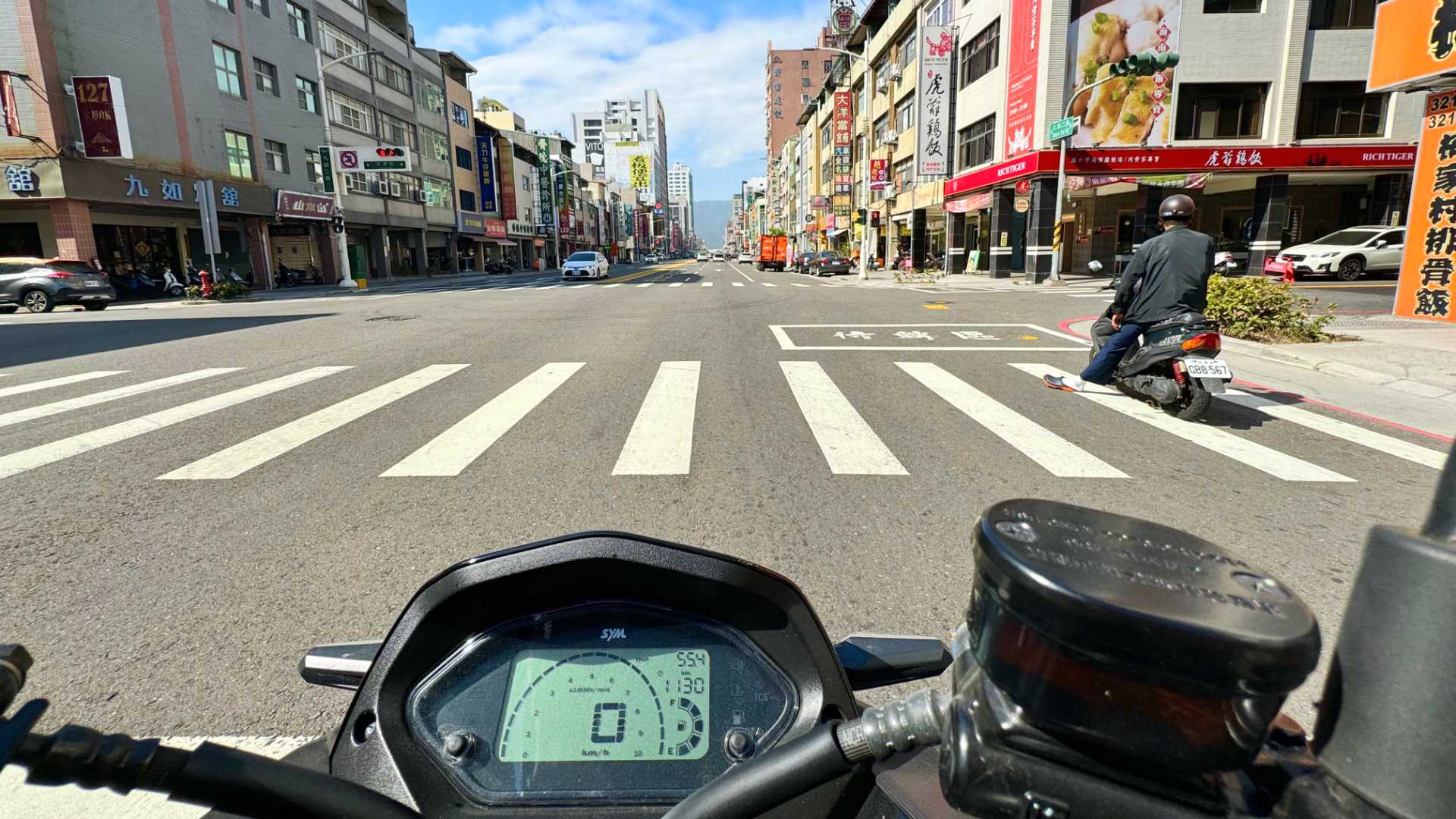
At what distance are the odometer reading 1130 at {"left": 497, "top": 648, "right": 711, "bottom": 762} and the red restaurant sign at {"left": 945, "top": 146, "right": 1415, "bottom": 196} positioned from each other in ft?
98.3

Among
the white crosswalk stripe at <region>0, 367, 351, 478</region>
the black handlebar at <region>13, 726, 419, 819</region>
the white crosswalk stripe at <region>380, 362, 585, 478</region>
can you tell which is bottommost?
the white crosswalk stripe at <region>380, 362, 585, 478</region>

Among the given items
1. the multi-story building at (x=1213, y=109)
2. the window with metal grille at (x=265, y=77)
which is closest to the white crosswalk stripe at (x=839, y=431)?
the multi-story building at (x=1213, y=109)

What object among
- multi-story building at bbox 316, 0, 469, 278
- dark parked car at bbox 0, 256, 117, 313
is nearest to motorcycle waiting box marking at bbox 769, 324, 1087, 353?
dark parked car at bbox 0, 256, 117, 313

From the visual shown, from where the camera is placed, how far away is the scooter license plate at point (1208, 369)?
6184 millimetres

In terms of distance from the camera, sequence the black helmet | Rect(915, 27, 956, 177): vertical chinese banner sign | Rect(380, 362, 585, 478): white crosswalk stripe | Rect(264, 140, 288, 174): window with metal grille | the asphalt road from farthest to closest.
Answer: Rect(915, 27, 956, 177): vertical chinese banner sign < Rect(264, 140, 288, 174): window with metal grille < the black helmet < Rect(380, 362, 585, 478): white crosswalk stripe < the asphalt road

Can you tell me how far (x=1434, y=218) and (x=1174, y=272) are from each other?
9.76 m

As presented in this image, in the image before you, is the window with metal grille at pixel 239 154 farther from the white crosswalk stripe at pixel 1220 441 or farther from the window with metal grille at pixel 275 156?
the white crosswalk stripe at pixel 1220 441

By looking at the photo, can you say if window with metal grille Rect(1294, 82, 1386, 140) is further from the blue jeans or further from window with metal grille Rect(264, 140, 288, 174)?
window with metal grille Rect(264, 140, 288, 174)

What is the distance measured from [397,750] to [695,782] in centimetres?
52

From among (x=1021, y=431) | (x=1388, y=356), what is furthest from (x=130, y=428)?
(x=1388, y=356)

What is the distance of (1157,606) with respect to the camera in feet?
2.17

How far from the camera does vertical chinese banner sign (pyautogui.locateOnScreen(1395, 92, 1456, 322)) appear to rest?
475 inches

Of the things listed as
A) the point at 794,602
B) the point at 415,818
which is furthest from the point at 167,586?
the point at 794,602

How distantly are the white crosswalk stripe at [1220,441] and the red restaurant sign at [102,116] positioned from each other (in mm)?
30758
